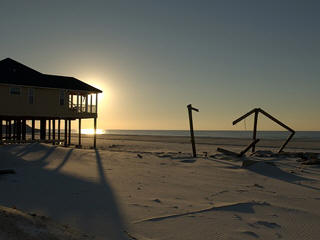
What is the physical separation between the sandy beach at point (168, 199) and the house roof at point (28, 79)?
13.6 metres

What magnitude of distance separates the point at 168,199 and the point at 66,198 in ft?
7.61

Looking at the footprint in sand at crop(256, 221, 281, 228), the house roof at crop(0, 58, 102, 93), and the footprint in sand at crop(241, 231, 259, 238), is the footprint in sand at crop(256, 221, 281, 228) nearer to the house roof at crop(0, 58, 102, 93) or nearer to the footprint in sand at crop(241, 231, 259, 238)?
the footprint in sand at crop(241, 231, 259, 238)

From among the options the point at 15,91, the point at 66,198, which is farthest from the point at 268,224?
the point at 15,91

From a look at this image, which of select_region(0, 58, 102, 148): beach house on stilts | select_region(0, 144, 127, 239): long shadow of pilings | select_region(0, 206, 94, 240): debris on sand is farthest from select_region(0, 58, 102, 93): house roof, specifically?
select_region(0, 206, 94, 240): debris on sand

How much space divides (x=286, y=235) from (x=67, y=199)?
176 inches

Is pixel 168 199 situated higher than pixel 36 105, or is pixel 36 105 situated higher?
pixel 36 105

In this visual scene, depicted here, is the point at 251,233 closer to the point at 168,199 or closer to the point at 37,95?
the point at 168,199

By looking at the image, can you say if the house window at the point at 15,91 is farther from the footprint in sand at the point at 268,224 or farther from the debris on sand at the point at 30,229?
the footprint in sand at the point at 268,224

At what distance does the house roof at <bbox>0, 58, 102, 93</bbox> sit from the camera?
75.5 ft

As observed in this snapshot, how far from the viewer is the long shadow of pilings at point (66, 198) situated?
4848 mm

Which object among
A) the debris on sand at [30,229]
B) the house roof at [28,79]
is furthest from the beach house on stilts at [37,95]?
the debris on sand at [30,229]

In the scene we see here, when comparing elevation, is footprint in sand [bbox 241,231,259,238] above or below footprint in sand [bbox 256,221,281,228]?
below

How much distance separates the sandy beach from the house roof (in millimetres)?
13650

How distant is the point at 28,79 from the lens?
2402cm
